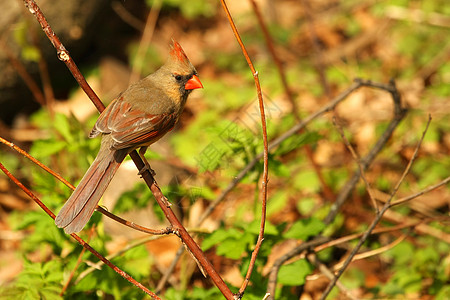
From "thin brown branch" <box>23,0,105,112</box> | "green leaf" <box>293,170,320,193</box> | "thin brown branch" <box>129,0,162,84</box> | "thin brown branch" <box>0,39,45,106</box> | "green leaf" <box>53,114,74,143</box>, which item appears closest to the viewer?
"thin brown branch" <box>23,0,105,112</box>

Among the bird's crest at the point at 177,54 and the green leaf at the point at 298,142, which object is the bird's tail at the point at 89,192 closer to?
the bird's crest at the point at 177,54

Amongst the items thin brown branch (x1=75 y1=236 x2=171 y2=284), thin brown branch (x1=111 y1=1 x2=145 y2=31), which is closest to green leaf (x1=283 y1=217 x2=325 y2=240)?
thin brown branch (x1=75 y1=236 x2=171 y2=284)

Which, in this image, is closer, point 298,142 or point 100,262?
point 100,262

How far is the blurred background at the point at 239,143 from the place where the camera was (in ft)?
8.78

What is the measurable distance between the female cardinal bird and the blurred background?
0.78 feet

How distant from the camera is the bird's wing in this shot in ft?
8.19

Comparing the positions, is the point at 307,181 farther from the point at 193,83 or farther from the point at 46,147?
the point at 46,147

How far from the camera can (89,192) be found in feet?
7.22

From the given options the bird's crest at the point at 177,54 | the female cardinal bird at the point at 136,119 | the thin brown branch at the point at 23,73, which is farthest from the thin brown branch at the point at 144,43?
the bird's crest at the point at 177,54

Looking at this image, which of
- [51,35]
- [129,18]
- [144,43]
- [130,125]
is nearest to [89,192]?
[130,125]

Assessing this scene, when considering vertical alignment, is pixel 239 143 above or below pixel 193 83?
below

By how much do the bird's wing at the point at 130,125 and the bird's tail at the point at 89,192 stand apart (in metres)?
0.07

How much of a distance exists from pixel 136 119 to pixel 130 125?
68 mm

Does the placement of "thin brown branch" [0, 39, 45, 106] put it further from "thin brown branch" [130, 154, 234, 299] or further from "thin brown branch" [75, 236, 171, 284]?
"thin brown branch" [130, 154, 234, 299]
